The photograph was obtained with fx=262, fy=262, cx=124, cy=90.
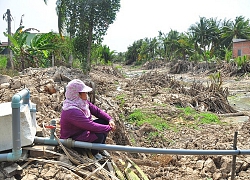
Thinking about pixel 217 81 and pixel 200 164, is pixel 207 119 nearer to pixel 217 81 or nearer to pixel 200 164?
pixel 200 164

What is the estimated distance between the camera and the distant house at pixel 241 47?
108 ft

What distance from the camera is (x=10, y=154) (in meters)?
2.44

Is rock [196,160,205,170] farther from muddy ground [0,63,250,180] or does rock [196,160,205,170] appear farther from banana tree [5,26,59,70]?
banana tree [5,26,59,70]

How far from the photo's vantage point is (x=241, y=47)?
33.6m

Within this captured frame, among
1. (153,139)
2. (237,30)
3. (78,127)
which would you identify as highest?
(237,30)

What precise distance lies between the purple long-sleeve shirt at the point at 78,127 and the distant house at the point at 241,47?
112 ft

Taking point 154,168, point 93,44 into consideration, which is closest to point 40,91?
point 154,168

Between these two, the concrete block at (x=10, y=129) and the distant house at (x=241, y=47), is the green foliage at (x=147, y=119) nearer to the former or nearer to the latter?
the concrete block at (x=10, y=129)

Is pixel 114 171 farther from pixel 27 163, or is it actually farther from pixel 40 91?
pixel 40 91

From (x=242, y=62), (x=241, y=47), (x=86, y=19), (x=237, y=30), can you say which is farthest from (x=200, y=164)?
→ (x=237, y=30)

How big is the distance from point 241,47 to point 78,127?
3474 centimetres

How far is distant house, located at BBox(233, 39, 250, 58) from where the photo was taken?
33.0 metres

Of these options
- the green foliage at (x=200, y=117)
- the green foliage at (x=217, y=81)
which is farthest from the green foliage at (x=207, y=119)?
the green foliage at (x=217, y=81)

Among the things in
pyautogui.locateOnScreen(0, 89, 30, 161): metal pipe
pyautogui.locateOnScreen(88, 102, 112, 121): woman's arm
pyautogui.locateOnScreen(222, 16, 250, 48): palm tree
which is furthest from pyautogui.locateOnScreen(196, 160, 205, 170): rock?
pyautogui.locateOnScreen(222, 16, 250, 48): palm tree
